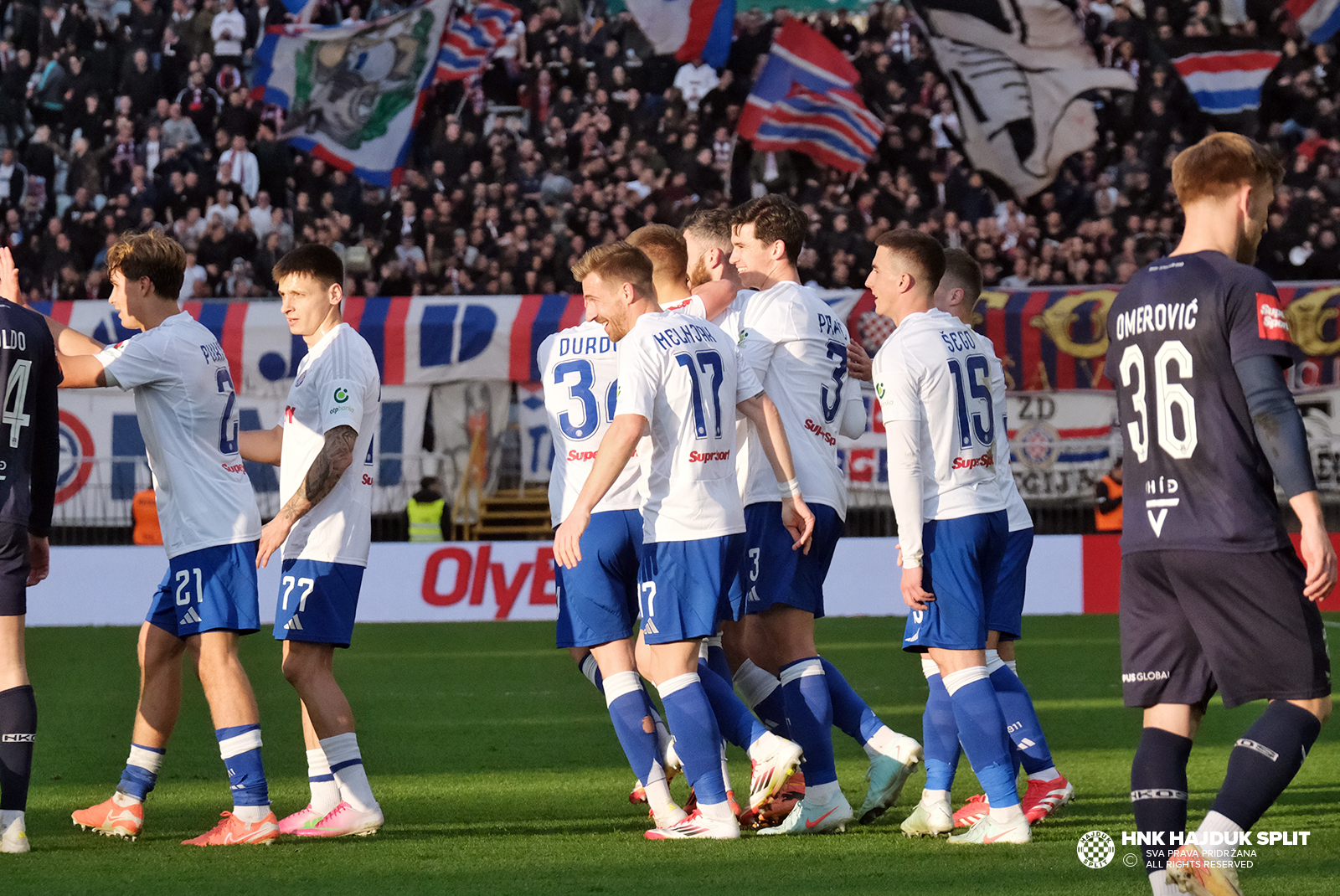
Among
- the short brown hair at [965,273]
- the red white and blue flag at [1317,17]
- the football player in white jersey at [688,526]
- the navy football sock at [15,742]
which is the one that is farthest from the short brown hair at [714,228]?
the red white and blue flag at [1317,17]

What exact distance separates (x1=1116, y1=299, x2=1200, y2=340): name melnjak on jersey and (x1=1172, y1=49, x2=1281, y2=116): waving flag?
65.0ft

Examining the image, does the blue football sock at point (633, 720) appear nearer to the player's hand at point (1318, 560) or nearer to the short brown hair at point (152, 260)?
the short brown hair at point (152, 260)

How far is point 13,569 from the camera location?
5.31 metres

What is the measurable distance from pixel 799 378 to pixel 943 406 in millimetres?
874

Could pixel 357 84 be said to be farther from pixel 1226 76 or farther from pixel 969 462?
pixel 969 462

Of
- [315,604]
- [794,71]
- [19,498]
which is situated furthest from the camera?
[794,71]

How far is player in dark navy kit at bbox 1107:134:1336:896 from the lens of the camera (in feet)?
12.9

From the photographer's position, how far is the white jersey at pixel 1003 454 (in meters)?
5.96

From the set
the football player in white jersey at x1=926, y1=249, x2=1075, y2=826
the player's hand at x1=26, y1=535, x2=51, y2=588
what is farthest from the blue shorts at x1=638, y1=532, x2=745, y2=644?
the player's hand at x1=26, y1=535, x2=51, y2=588

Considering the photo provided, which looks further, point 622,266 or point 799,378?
point 799,378

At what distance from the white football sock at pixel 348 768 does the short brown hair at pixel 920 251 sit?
270 centimetres

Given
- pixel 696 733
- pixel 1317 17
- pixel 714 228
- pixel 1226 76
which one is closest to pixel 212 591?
pixel 696 733

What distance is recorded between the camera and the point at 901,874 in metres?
4.99

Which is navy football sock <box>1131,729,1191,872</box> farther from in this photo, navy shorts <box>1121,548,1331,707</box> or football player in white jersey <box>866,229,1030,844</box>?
football player in white jersey <box>866,229,1030,844</box>
